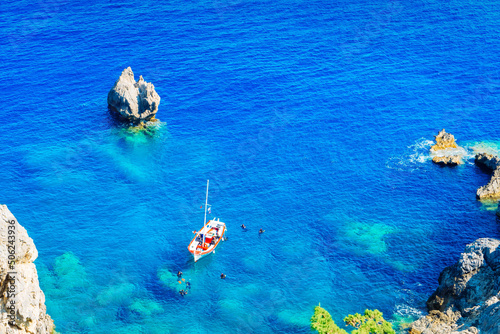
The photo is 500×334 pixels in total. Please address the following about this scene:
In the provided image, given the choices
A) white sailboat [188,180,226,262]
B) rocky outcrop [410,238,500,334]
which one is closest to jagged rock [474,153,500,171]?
rocky outcrop [410,238,500,334]

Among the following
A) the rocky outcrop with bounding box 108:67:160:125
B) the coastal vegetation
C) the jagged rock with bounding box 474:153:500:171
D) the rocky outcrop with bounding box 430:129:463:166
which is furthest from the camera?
the rocky outcrop with bounding box 108:67:160:125

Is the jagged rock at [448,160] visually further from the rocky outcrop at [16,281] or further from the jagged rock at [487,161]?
the rocky outcrop at [16,281]

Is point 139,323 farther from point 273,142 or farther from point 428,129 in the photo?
point 428,129

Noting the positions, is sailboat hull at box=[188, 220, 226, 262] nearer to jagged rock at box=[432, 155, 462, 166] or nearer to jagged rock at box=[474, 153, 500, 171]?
jagged rock at box=[432, 155, 462, 166]

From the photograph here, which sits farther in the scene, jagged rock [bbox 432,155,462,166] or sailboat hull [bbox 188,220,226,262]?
jagged rock [bbox 432,155,462,166]

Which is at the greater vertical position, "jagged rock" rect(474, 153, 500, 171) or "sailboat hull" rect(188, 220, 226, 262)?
"jagged rock" rect(474, 153, 500, 171)

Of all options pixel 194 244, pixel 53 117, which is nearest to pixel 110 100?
pixel 53 117
